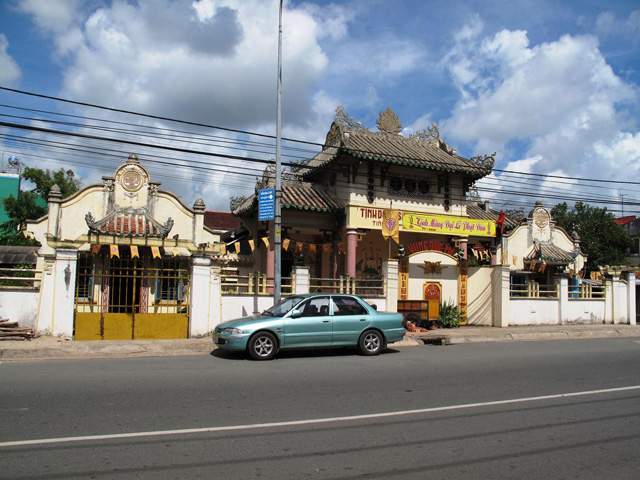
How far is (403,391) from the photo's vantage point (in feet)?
26.6

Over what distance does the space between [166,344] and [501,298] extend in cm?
1233

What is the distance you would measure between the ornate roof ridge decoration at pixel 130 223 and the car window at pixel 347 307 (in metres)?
7.20

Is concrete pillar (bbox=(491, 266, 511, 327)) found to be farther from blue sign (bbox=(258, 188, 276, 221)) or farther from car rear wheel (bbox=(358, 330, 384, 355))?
blue sign (bbox=(258, 188, 276, 221))

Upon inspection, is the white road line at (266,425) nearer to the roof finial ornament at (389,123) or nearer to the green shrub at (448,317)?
the green shrub at (448,317)

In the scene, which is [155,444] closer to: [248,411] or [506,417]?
[248,411]

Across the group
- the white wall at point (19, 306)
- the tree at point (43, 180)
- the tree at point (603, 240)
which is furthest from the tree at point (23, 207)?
the tree at point (603, 240)

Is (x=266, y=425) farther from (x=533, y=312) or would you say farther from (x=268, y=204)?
(x=533, y=312)

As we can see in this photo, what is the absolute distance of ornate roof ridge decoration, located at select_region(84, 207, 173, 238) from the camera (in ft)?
54.5

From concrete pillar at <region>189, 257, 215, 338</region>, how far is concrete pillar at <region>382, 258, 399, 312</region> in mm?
6003

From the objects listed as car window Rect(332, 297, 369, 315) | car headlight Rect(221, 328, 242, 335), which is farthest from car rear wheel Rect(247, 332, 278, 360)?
car window Rect(332, 297, 369, 315)

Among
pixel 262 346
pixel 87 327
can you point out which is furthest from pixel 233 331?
pixel 87 327

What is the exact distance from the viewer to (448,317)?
730 inches

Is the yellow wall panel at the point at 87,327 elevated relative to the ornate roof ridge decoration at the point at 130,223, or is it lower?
lower

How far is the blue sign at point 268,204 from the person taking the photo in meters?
14.8
